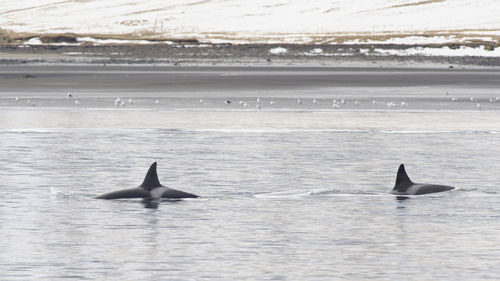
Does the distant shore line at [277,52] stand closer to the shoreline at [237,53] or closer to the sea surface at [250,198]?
the shoreline at [237,53]

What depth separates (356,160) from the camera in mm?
31000

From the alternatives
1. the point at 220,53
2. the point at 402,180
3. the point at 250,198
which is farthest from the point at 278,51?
the point at 250,198

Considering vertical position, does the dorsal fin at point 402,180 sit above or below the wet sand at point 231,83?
above

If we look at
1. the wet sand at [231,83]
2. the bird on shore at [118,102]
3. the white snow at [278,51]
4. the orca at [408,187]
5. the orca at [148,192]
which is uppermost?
the orca at [148,192]

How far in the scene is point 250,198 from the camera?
23.2 metres

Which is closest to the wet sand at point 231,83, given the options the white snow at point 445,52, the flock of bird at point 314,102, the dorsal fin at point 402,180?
the flock of bird at point 314,102

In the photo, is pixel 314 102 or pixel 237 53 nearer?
pixel 314 102

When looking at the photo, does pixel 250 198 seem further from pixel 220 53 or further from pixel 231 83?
pixel 220 53

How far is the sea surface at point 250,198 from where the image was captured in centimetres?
1652

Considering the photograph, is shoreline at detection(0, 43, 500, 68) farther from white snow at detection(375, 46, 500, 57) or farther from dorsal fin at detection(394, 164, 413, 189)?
dorsal fin at detection(394, 164, 413, 189)

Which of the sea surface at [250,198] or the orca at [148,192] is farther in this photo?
the orca at [148,192]

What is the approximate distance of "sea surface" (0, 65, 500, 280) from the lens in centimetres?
1652

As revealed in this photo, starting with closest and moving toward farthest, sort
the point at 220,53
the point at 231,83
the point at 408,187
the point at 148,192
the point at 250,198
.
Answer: the point at 148,192 → the point at 250,198 → the point at 408,187 → the point at 231,83 → the point at 220,53

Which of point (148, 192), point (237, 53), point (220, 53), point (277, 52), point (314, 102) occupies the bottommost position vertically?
point (277, 52)
